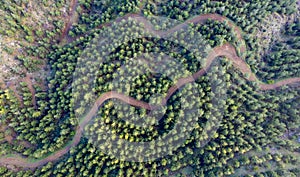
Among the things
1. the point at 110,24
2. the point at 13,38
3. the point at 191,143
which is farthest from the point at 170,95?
the point at 13,38

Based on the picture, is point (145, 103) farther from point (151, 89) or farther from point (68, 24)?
point (68, 24)

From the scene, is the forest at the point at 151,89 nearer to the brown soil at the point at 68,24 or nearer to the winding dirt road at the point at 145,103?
the winding dirt road at the point at 145,103

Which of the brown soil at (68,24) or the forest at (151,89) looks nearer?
the forest at (151,89)

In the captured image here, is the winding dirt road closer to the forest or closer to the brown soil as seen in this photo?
the forest

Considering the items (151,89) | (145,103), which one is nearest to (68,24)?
(151,89)

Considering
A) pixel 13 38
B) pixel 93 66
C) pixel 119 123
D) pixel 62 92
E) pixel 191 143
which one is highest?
pixel 13 38

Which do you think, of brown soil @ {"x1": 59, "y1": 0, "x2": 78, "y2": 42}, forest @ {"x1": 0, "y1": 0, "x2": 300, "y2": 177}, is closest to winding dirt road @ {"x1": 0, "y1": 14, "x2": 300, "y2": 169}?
forest @ {"x1": 0, "y1": 0, "x2": 300, "y2": 177}

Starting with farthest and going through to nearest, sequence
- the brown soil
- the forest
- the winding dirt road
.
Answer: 1. the brown soil
2. the winding dirt road
3. the forest

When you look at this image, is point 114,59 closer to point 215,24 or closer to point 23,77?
point 23,77

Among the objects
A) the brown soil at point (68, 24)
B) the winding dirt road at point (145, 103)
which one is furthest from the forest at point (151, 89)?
the brown soil at point (68, 24)
